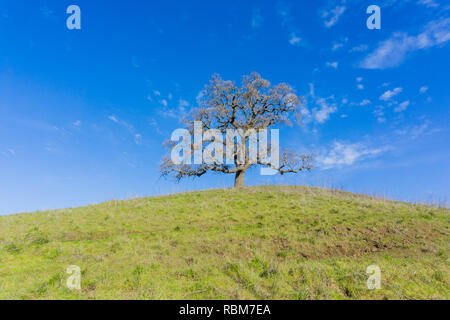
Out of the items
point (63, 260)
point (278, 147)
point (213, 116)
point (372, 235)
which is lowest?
point (63, 260)

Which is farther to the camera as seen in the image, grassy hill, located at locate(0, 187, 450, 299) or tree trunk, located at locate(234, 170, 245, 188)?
tree trunk, located at locate(234, 170, 245, 188)

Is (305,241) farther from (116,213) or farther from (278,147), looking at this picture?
(278,147)

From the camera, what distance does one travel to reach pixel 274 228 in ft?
36.6

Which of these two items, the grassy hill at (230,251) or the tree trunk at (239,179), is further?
the tree trunk at (239,179)

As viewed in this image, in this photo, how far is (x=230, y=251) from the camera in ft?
28.5

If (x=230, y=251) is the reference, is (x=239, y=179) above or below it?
above

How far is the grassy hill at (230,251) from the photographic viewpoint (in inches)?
224

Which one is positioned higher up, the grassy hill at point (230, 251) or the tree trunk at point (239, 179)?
the tree trunk at point (239, 179)

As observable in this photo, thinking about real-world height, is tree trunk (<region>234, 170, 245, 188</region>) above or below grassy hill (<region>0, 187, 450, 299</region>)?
above

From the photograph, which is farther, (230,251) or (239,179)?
(239,179)

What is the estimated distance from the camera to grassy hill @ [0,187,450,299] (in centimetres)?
568
